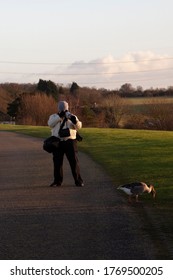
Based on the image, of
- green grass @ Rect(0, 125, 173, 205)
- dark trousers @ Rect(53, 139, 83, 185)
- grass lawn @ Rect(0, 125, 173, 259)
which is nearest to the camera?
grass lawn @ Rect(0, 125, 173, 259)

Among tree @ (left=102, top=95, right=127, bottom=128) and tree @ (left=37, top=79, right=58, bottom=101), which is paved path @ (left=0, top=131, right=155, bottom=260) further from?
tree @ (left=37, top=79, right=58, bottom=101)

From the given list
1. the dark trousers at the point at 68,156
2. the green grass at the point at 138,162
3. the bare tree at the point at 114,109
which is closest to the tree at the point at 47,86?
the bare tree at the point at 114,109

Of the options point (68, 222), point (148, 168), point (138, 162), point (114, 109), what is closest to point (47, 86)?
point (114, 109)

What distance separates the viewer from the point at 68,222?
324 inches

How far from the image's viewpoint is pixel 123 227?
7.84m

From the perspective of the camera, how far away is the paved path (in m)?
6.55

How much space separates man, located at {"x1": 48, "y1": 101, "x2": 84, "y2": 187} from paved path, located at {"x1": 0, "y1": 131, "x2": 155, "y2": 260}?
0.93 feet

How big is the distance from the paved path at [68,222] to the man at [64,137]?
283 mm

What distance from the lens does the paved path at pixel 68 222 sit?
6.55 meters

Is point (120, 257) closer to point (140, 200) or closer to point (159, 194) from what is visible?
point (140, 200)

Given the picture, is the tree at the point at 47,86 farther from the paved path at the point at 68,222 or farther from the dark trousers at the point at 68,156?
the dark trousers at the point at 68,156

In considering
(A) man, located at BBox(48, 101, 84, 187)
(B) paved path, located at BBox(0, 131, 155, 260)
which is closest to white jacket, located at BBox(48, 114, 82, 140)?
(A) man, located at BBox(48, 101, 84, 187)

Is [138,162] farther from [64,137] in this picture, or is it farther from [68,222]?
[68,222]

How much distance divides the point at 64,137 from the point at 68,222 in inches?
148
